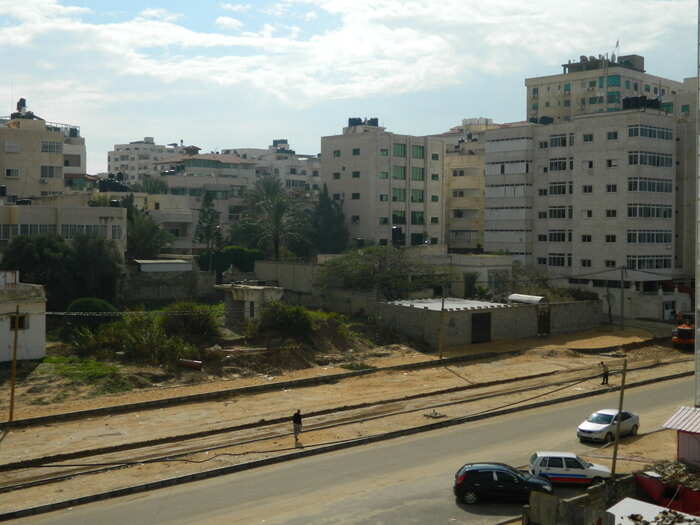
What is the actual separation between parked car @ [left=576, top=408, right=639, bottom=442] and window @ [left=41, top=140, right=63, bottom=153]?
63.9m

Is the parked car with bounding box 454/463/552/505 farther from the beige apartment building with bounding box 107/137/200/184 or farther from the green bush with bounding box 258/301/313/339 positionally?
the beige apartment building with bounding box 107/137/200/184

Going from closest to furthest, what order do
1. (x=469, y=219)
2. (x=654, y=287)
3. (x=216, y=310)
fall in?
(x=216, y=310), (x=654, y=287), (x=469, y=219)

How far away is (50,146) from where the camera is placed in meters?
79.2

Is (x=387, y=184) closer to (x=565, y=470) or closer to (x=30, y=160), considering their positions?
(x=30, y=160)

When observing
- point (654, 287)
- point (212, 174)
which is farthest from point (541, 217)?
point (212, 174)

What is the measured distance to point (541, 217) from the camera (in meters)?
79.6

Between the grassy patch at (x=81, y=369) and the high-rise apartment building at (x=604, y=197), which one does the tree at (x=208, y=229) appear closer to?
the high-rise apartment building at (x=604, y=197)

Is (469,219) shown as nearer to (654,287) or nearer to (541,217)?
(541,217)

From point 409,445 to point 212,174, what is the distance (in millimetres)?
80999

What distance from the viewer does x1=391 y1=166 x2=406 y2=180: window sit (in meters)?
91.5

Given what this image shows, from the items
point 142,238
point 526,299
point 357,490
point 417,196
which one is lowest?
point 357,490

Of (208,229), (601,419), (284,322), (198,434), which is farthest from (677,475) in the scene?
(208,229)

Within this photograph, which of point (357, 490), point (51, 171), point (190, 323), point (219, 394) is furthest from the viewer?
point (51, 171)

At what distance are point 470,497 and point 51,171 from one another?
66.8 meters
